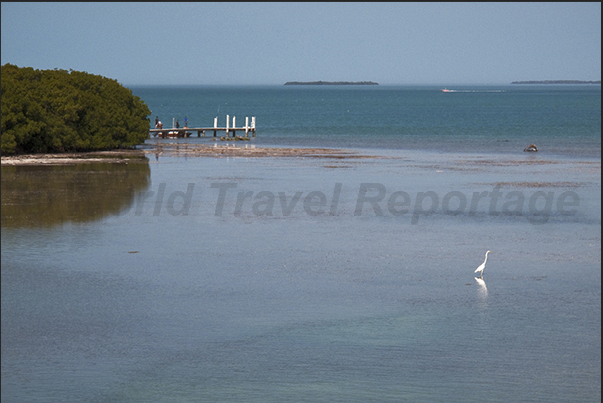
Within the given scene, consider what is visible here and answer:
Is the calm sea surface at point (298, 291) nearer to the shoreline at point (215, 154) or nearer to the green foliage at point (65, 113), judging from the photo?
the shoreline at point (215, 154)

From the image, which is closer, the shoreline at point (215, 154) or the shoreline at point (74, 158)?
the shoreline at point (74, 158)

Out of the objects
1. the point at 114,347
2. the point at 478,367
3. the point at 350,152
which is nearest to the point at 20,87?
the point at 350,152

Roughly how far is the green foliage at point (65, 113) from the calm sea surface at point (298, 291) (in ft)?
33.4

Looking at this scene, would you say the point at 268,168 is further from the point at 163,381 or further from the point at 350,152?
the point at 163,381

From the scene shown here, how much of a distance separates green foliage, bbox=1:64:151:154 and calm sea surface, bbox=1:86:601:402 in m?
10.2

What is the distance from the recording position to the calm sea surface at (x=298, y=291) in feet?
40.3

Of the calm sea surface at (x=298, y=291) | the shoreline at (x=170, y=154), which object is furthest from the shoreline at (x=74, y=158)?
the calm sea surface at (x=298, y=291)

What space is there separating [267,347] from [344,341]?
4.13 feet

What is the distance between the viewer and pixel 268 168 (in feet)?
135

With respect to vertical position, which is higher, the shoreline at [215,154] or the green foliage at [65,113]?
the green foliage at [65,113]

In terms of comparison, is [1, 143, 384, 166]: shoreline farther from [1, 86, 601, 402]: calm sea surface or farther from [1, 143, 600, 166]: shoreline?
[1, 86, 601, 402]: calm sea surface

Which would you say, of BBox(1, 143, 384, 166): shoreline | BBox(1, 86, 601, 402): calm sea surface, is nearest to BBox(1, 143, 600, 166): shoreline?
BBox(1, 143, 384, 166): shoreline

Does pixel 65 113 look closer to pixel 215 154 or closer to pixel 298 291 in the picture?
pixel 215 154

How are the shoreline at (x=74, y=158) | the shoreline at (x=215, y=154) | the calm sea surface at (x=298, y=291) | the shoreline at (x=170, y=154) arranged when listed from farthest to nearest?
the shoreline at (x=215, y=154) < the shoreline at (x=170, y=154) < the shoreline at (x=74, y=158) < the calm sea surface at (x=298, y=291)
